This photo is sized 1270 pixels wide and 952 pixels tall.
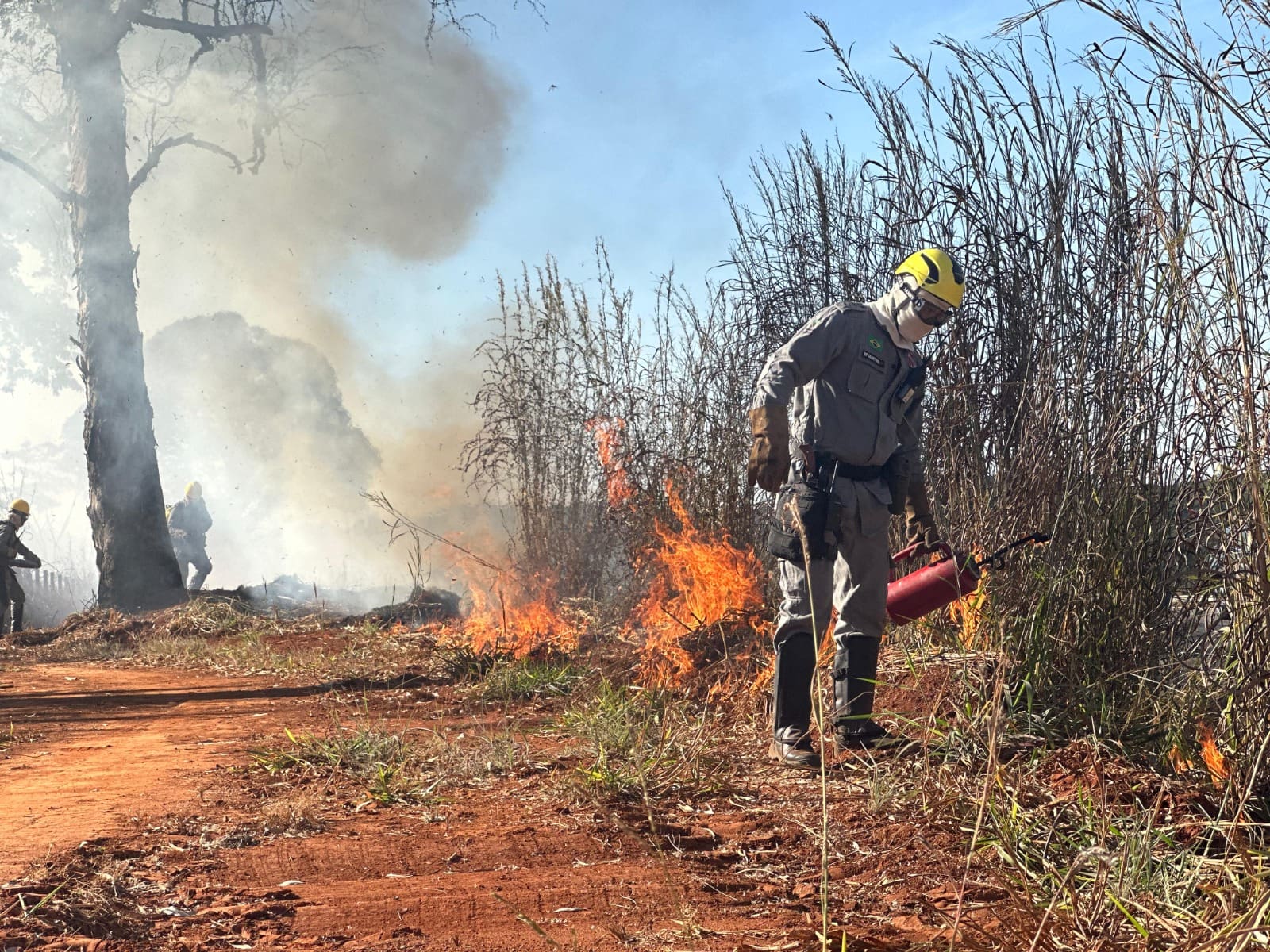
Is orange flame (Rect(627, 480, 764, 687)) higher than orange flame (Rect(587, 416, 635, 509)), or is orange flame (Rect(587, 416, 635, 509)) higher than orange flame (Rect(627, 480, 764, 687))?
orange flame (Rect(587, 416, 635, 509))

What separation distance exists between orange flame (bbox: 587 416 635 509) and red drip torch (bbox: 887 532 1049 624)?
A: 392cm

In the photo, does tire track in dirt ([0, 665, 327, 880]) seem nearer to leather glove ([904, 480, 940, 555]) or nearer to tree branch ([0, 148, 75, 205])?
leather glove ([904, 480, 940, 555])

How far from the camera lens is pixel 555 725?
16.3 ft

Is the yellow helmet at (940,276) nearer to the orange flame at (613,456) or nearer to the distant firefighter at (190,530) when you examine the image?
the orange flame at (613,456)

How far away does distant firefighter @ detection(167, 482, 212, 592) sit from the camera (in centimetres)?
1622

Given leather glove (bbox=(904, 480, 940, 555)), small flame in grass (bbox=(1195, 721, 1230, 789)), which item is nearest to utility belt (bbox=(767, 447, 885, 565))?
leather glove (bbox=(904, 480, 940, 555))

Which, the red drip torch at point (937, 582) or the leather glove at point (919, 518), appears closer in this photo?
the red drip torch at point (937, 582)

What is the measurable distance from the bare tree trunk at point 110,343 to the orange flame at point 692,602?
8168 mm

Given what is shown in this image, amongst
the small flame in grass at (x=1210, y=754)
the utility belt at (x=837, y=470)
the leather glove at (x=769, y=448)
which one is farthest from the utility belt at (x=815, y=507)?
the small flame in grass at (x=1210, y=754)

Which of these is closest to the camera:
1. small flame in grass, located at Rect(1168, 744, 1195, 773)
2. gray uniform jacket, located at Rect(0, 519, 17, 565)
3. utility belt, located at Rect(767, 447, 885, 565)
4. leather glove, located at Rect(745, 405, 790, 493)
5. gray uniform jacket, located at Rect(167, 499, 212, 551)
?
small flame in grass, located at Rect(1168, 744, 1195, 773)

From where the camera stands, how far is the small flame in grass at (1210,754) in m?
2.86

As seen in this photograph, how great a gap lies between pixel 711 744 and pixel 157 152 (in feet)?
39.3

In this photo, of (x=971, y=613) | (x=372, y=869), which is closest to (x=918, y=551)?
(x=971, y=613)

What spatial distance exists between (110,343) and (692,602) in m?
9.32
